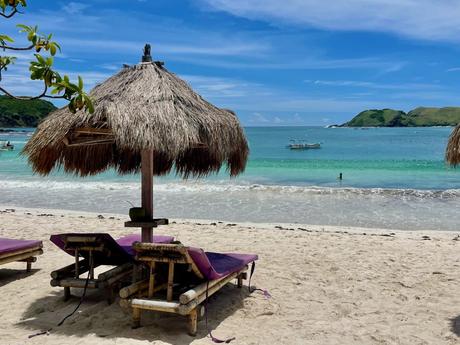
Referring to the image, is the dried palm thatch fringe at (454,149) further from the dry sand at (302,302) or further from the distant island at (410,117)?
the distant island at (410,117)

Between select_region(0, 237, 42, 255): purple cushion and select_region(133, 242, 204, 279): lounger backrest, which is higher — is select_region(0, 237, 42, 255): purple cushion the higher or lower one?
the lower one

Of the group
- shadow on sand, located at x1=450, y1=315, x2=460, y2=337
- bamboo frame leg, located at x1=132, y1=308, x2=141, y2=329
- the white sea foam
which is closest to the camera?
bamboo frame leg, located at x1=132, y1=308, x2=141, y2=329

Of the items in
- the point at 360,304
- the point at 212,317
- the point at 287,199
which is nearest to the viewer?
the point at 212,317

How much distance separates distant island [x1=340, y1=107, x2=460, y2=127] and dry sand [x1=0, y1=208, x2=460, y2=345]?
155m

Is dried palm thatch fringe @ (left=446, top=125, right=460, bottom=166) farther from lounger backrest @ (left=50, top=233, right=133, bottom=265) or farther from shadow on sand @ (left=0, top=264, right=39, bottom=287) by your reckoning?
shadow on sand @ (left=0, top=264, right=39, bottom=287)

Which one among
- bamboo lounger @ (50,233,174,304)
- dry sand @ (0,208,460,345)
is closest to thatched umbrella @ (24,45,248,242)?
bamboo lounger @ (50,233,174,304)

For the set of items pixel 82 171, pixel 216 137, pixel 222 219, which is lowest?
pixel 222 219

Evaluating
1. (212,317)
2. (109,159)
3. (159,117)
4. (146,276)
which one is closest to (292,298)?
(212,317)

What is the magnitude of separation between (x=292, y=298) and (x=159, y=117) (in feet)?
7.68

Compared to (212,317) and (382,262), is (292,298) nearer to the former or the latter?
(212,317)

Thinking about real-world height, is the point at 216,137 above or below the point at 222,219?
above

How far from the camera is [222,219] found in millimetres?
11305

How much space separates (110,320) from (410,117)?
542 feet

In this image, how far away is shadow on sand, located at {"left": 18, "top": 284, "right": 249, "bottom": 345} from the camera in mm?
3951
